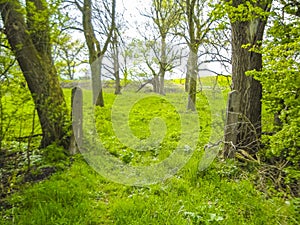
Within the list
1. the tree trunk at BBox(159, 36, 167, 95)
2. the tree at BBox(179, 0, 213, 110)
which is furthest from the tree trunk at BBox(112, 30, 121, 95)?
the tree at BBox(179, 0, 213, 110)

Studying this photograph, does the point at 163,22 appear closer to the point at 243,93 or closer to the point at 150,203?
the point at 243,93

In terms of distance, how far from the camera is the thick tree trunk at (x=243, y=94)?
3.68 m

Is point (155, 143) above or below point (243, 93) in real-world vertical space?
below

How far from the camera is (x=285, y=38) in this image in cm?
234

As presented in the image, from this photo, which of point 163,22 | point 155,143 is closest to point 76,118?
point 155,143

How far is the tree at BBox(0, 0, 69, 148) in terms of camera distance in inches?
160

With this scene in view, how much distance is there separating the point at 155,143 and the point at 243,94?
2.08m

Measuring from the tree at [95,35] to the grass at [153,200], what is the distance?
527cm

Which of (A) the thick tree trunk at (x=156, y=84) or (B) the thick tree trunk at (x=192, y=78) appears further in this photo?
(A) the thick tree trunk at (x=156, y=84)

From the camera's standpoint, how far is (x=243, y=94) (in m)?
3.78

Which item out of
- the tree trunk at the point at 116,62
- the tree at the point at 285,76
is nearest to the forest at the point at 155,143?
the tree at the point at 285,76

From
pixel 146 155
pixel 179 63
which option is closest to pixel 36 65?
pixel 146 155

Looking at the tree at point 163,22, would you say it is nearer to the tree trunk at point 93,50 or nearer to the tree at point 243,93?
the tree trunk at point 93,50

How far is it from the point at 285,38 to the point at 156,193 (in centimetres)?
223
